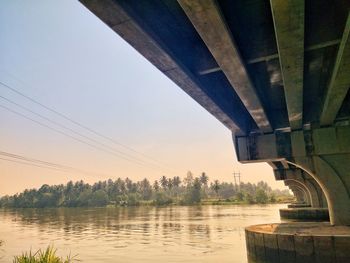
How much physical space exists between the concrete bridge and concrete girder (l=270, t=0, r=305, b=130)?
0.7 inches

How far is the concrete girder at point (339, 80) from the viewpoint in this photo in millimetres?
6383

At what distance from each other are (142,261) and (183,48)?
14150 mm

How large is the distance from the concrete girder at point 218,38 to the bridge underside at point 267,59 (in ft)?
0.06

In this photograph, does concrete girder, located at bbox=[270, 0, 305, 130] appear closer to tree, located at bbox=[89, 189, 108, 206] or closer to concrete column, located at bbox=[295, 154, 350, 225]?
concrete column, located at bbox=[295, 154, 350, 225]

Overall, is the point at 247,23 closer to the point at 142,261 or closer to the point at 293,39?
the point at 293,39

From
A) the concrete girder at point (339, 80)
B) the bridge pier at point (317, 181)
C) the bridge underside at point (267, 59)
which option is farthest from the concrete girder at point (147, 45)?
the bridge pier at point (317, 181)

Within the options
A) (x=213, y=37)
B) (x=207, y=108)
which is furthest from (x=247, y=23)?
(x=207, y=108)

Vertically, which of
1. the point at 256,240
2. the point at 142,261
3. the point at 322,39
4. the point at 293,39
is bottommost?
the point at 142,261

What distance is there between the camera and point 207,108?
11.7m

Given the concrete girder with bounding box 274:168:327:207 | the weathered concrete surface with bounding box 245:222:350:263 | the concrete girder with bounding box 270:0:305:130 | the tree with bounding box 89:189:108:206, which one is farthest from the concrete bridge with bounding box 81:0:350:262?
the tree with bounding box 89:189:108:206

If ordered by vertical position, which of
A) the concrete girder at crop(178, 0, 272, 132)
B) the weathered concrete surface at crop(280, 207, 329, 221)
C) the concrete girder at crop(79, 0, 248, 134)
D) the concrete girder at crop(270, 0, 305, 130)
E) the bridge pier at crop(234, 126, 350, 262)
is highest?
the concrete girder at crop(79, 0, 248, 134)

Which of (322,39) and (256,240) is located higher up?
(322,39)

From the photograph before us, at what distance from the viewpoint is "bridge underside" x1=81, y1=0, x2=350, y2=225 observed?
5570 millimetres

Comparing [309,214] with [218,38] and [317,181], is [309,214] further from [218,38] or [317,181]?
[218,38]
